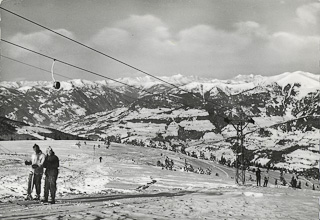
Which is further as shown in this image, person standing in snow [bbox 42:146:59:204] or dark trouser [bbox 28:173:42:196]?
dark trouser [bbox 28:173:42:196]

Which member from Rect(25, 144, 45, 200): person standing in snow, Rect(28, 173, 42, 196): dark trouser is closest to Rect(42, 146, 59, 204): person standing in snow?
Rect(25, 144, 45, 200): person standing in snow

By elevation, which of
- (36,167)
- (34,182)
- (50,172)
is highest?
(36,167)

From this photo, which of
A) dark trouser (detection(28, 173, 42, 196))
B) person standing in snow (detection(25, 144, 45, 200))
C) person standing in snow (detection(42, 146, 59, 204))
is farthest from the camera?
dark trouser (detection(28, 173, 42, 196))

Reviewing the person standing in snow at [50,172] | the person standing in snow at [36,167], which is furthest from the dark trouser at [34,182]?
the person standing in snow at [50,172]

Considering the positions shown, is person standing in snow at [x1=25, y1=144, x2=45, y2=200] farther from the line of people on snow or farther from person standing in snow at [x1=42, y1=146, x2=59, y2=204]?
person standing in snow at [x1=42, y1=146, x2=59, y2=204]

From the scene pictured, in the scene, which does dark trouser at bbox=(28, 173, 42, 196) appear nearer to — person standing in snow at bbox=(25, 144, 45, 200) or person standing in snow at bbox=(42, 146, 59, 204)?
person standing in snow at bbox=(25, 144, 45, 200)

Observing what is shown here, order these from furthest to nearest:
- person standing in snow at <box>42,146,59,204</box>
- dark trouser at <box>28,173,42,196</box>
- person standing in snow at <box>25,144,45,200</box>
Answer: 1. dark trouser at <box>28,173,42,196</box>
2. person standing in snow at <box>25,144,45,200</box>
3. person standing in snow at <box>42,146,59,204</box>

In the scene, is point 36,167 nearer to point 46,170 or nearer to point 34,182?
point 46,170


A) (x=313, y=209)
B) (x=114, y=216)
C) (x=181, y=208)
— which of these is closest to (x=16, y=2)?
(x=114, y=216)

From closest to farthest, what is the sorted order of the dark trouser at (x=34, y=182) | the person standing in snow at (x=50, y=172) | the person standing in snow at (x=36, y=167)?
the person standing in snow at (x=50, y=172), the person standing in snow at (x=36, y=167), the dark trouser at (x=34, y=182)

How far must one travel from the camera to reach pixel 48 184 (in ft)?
41.8

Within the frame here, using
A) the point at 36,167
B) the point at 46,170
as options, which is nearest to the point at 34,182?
the point at 36,167

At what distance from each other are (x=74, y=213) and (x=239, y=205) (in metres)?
6.72

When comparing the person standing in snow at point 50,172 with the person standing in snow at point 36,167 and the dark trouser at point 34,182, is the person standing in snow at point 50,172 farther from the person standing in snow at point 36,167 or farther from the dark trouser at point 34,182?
the dark trouser at point 34,182
